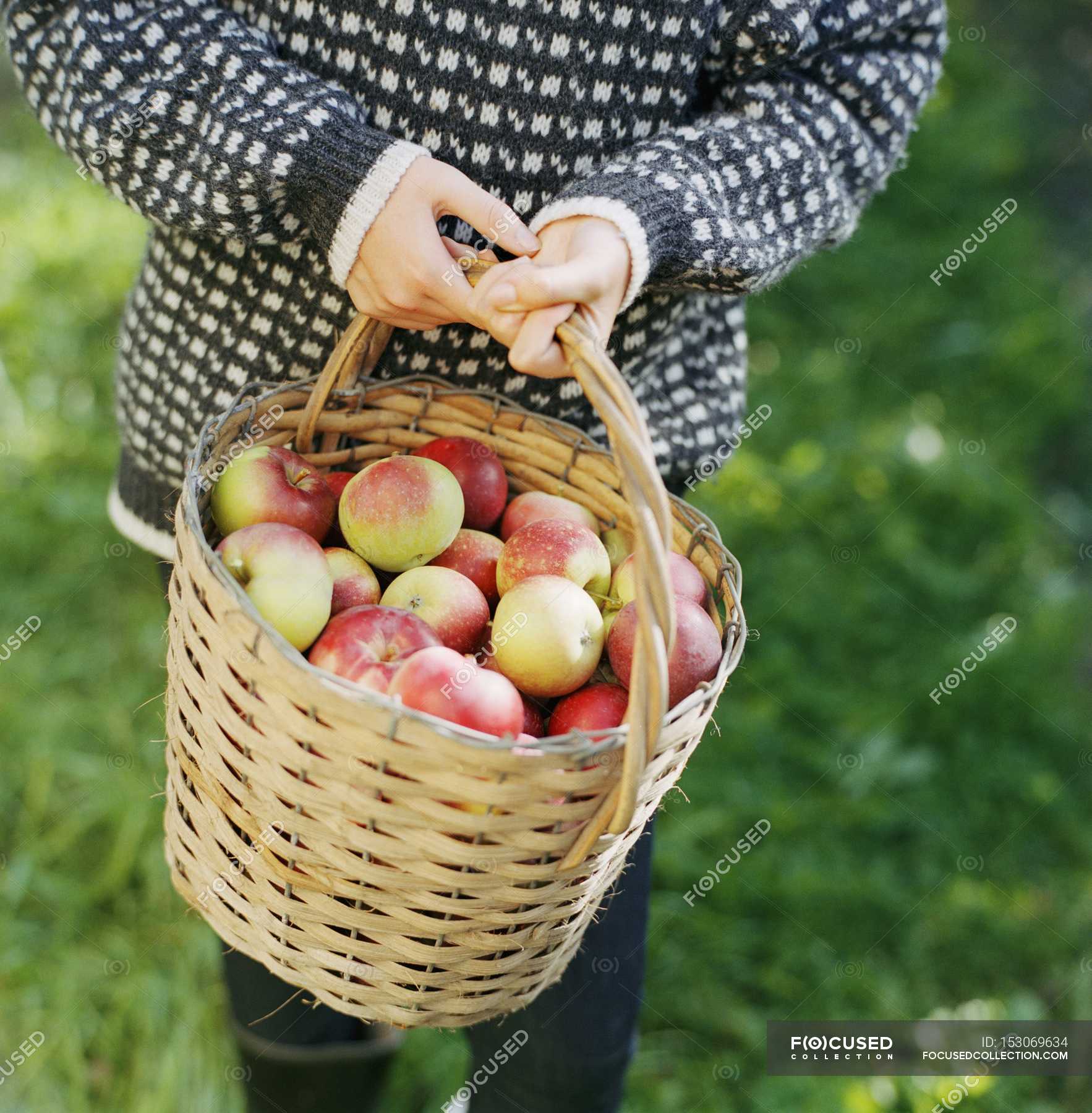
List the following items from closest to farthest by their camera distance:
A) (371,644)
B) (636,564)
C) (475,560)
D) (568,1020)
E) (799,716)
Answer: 1. (636,564)
2. (371,644)
3. (475,560)
4. (568,1020)
5. (799,716)

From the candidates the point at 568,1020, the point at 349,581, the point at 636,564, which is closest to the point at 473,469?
the point at 349,581

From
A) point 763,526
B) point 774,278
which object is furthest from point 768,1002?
point 774,278

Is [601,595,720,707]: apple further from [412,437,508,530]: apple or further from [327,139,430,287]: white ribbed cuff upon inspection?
[327,139,430,287]: white ribbed cuff

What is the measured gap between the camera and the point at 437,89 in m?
1.08

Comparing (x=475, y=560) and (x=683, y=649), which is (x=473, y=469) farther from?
(x=683, y=649)

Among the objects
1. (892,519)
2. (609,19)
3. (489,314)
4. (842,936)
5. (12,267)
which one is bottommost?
(12,267)

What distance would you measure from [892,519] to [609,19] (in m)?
2.06

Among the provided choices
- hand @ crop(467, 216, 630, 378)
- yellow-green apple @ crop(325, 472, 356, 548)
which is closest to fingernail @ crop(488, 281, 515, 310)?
hand @ crop(467, 216, 630, 378)

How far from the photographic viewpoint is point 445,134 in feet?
3.58

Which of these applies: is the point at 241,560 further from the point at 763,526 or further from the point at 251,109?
the point at 763,526

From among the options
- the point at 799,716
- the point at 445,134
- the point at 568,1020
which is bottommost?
the point at 799,716

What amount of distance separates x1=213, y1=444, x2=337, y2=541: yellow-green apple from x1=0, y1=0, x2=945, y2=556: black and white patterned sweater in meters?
0.15

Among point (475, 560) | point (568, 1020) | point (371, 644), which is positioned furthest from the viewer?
point (568, 1020)

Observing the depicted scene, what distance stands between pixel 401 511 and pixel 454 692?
0.25 metres
